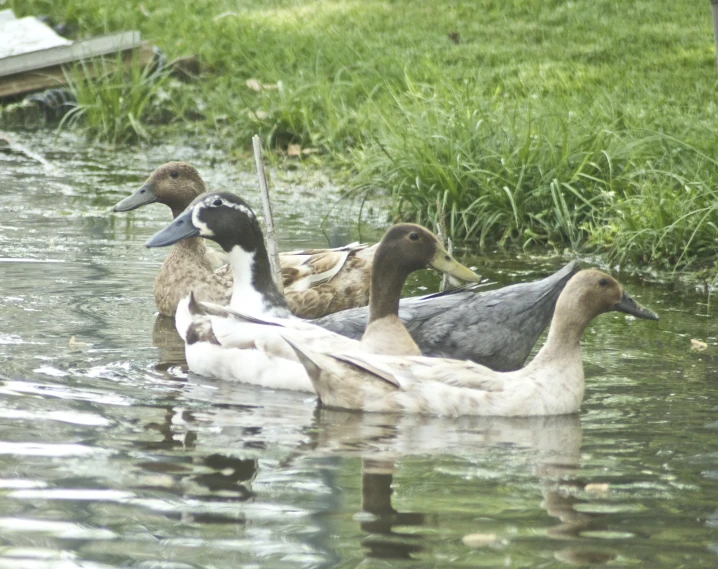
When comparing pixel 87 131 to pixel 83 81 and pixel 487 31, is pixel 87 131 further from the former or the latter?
pixel 487 31

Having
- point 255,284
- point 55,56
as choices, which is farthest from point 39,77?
point 255,284

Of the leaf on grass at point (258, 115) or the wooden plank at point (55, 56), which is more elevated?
the wooden plank at point (55, 56)

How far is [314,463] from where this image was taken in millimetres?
4840

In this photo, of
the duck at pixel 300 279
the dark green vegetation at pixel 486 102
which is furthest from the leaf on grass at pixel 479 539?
the dark green vegetation at pixel 486 102

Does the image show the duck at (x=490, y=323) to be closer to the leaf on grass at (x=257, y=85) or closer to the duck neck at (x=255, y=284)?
the duck neck at (x=255, y=284)

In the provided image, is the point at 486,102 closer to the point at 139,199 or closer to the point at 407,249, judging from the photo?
the point at 139,199

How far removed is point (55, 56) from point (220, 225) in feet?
25.3

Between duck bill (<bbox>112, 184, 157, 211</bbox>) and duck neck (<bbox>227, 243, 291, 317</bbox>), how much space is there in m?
1.40

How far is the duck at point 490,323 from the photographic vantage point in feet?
21.2

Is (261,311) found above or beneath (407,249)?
beneath

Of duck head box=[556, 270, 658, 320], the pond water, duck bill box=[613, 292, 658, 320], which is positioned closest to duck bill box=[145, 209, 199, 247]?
the pond water

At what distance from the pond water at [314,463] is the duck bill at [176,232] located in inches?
19.9

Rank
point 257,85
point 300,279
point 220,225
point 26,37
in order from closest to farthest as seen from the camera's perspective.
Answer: point 220,225 < point 300,279 < point 257,85 < point 26,37

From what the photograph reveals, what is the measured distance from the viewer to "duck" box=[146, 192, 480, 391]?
243 inches
